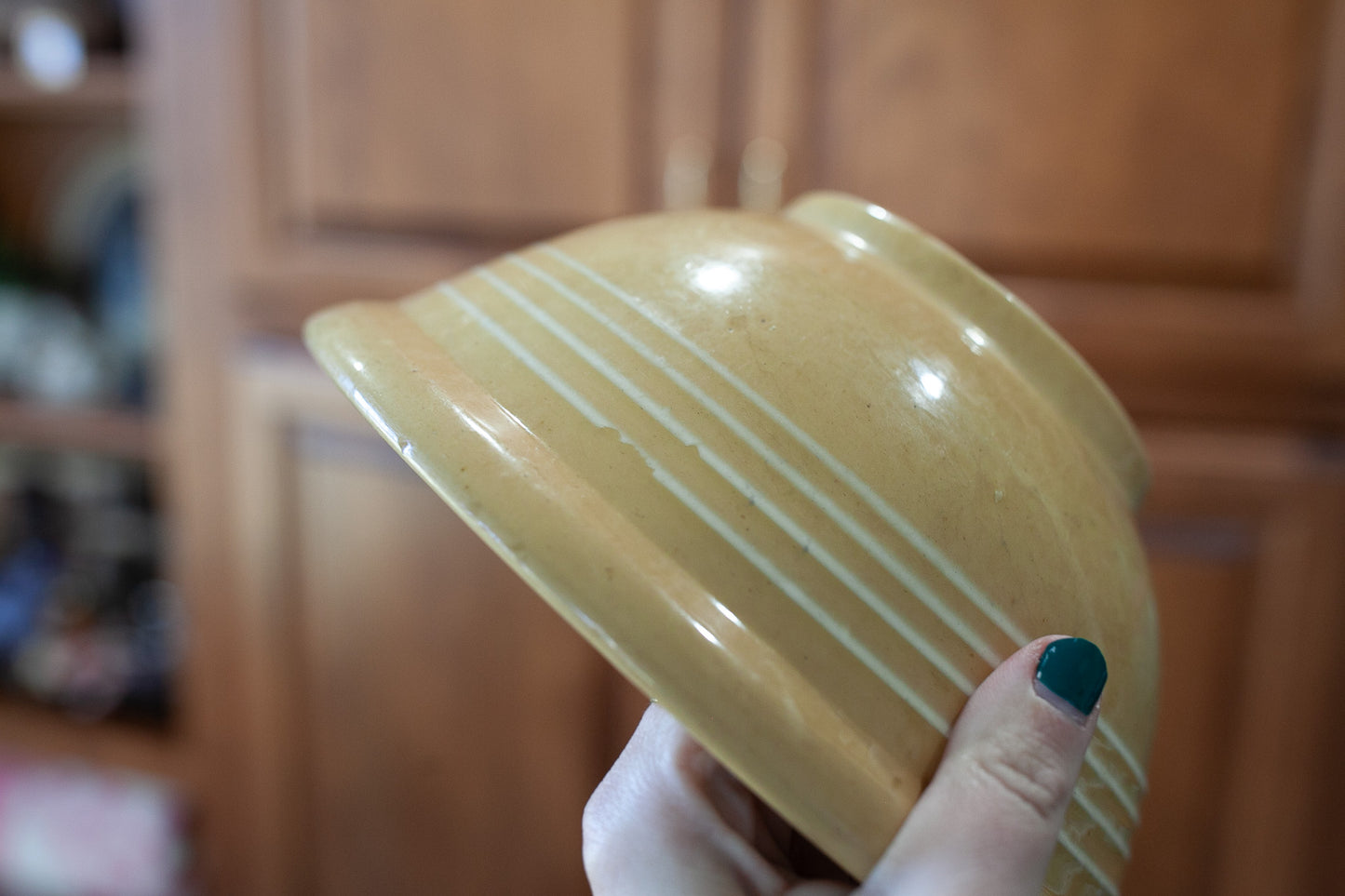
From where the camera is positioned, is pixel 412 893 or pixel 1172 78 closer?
pixel 1172 78

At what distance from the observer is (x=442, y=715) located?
3.80 feet

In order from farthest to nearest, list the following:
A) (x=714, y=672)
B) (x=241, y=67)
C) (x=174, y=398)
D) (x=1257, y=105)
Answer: (x=174, y=398) → (x=241, y=67) → (x=1257, y=105) → (x=714, y=672)

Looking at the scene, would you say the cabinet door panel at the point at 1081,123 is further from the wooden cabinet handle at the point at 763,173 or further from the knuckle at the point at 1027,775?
the knuckle at the point at 1027,775

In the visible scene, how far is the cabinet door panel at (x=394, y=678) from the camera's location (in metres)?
1.11

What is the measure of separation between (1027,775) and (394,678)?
3.04 feet

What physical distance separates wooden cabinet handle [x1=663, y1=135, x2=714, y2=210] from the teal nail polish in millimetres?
659

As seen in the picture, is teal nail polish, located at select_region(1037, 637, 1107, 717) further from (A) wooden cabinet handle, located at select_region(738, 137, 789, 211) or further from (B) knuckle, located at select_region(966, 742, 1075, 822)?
(A) wooden cabinet handle, located at select_region(738, 137, 789, 211)

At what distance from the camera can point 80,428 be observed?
52.5 inches

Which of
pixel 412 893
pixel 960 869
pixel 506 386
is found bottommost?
pixel 412 893

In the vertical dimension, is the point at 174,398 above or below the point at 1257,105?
below

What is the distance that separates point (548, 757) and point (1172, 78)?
0.89 meters

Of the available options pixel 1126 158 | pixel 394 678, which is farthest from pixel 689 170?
pixel 394 678

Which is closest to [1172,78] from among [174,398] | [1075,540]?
[1075,540]

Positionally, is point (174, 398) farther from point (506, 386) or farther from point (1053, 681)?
point (1053, 681)
